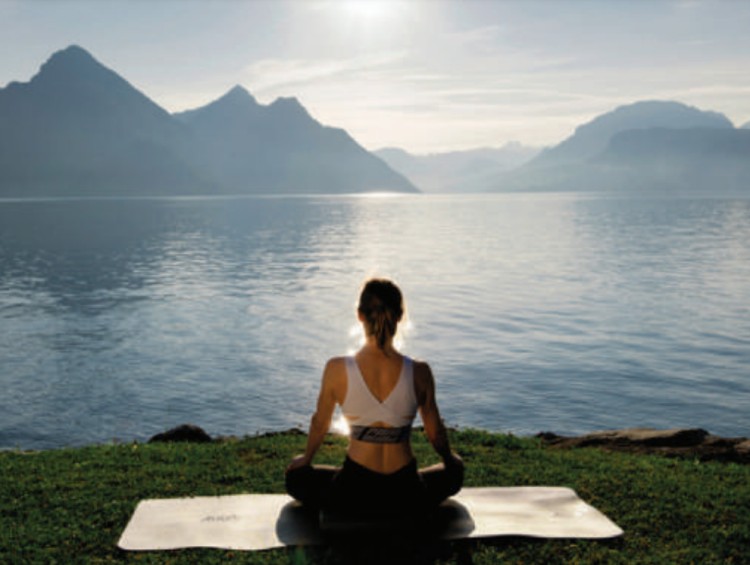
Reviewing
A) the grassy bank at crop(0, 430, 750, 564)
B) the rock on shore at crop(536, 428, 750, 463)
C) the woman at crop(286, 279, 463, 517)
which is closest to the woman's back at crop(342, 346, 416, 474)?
the woman at crop(286, 279, 463, 517)

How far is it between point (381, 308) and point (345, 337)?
34208 millimetres

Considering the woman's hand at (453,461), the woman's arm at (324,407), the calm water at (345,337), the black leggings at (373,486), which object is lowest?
the calm water at (345,337)

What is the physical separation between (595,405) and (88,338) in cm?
2734

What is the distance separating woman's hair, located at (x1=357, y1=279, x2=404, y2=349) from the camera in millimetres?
7137

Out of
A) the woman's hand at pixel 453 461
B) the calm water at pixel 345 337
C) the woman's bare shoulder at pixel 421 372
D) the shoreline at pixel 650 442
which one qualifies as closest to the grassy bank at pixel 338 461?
the woman's hand at pixel 453 461

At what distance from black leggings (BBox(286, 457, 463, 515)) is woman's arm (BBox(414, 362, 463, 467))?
0.36m

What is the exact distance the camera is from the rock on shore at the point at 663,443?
1453cm

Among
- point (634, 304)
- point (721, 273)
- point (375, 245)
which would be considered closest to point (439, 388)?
point (634, 304)

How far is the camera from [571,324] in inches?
1715

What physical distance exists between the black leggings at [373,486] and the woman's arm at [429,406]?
1.19 ft

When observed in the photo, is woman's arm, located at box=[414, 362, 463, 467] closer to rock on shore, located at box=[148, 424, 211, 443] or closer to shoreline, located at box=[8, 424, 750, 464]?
shoreline, located at box=[8, 424, 750, 464]

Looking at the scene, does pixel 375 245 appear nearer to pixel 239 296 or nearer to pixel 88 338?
pixel 239 296

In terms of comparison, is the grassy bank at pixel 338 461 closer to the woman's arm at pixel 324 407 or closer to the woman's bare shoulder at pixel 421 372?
the woman's arm at pixel 324 407

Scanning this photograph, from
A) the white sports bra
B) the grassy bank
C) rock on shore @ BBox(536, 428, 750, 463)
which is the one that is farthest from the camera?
rock on shore @ BBox(536, 428, 750, 463)
